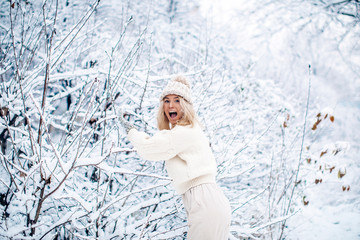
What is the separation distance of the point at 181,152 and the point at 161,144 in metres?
0.16

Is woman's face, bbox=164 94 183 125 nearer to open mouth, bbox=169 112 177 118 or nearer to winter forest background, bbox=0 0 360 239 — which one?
open mouth, bbox=169 112 177 118

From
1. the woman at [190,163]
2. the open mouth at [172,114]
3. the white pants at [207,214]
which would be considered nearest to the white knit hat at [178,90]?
the woman at [190,163]

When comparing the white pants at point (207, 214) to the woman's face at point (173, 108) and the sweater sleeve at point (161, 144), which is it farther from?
the woman's face at point (173, 108)

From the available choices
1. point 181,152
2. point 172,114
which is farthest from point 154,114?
point 181,152

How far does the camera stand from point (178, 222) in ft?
7.79

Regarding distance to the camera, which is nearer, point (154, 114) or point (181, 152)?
point (181, 152)

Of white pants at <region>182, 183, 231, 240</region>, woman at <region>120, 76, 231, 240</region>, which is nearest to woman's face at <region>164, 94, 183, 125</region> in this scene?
woman at <region>120, 76, 231, 240</region>

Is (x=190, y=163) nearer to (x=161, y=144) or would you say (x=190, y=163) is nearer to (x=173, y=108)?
(x=161, y=144)

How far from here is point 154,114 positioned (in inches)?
100

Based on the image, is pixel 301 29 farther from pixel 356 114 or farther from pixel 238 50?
pixel 356 114

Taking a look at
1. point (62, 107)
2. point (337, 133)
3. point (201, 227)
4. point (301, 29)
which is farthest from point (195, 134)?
point (337, 133)

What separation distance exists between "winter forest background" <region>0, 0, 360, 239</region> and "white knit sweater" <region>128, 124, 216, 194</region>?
161 mm

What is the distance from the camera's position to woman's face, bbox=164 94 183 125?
1.57 m

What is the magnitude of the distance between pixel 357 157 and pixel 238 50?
720 centimetres
